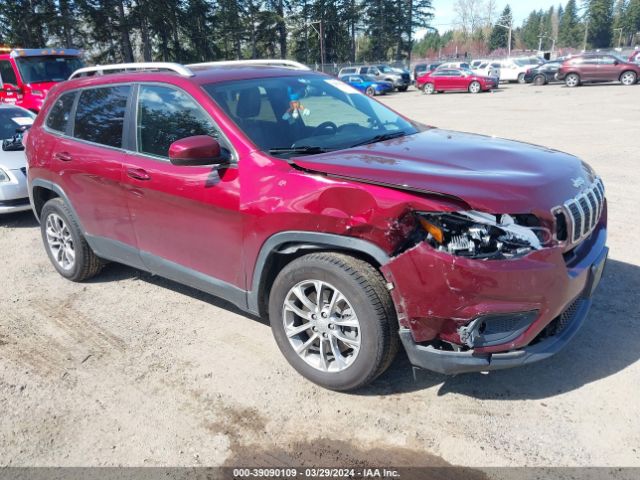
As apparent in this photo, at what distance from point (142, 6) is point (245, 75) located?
156 ft

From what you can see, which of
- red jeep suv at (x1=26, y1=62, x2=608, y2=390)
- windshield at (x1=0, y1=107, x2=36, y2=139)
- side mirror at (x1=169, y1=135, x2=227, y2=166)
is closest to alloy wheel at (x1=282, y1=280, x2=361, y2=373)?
red jeep suv at (x1=26, y1=62, x2=608, y2=390)

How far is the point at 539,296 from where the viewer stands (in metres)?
2.64

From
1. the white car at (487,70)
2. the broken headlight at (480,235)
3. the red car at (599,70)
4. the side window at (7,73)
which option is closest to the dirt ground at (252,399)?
the broken headlight at (480,235)

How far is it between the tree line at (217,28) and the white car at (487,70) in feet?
92.4

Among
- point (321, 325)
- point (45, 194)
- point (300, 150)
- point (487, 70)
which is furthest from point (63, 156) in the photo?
point (487, 70)

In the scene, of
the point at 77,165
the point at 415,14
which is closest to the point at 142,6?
the point at 415,14

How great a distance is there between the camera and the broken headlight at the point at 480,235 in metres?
2.60

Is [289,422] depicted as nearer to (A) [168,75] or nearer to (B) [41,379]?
(B) [41,379]

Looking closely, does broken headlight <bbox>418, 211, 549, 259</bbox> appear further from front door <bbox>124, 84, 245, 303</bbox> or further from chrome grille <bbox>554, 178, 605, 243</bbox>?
front door <bbox>124, 84, 245, 303</bbox>

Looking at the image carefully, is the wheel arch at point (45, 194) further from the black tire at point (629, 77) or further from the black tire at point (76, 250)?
the black tire at point (629, 77)

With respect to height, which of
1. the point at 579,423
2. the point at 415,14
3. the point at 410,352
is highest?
the point at 415,14

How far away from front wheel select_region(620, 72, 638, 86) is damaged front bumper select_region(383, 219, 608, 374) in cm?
3002

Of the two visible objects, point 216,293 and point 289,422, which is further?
point 216,293

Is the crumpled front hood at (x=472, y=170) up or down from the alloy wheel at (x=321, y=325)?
up
